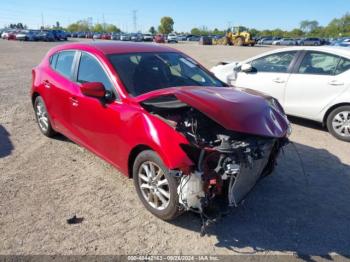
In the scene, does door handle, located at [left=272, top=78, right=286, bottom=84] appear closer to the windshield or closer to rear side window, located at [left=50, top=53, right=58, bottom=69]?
the windshield

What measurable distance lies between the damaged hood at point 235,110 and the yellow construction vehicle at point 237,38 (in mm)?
47205

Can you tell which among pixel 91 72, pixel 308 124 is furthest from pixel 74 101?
pixel 308 124

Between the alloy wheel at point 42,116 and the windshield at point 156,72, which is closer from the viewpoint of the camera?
the windshield at point 156,72

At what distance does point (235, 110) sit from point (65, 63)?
2.93 metres

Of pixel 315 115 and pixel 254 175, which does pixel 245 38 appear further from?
pixel 254 175

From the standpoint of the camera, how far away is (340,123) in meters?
5.98

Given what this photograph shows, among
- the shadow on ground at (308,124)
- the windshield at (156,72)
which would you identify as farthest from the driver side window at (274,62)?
the windshield at (156,72)

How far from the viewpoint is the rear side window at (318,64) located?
20.0 ft

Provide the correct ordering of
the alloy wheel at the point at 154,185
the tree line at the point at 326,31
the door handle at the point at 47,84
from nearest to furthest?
the alloy wheel at the point at 154,185 → the door handle at the point at 47,84 → the tree line at the point at 326,31

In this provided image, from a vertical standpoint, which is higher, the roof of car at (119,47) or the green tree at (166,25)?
the green tree at (166,25)

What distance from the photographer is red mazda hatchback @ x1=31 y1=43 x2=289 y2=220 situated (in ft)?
9.88

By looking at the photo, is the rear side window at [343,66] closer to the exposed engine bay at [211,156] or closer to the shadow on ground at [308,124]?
the shadow on ground at [308,124]

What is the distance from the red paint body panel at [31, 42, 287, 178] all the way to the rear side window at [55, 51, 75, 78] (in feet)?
0.30

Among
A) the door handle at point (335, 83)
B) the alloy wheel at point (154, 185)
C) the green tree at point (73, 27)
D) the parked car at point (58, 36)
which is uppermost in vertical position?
the green tree at point (73, 27)
